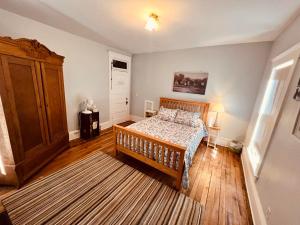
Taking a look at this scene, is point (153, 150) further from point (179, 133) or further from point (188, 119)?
point (188, 119)

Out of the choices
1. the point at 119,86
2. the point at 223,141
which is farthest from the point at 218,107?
the point at 119,86

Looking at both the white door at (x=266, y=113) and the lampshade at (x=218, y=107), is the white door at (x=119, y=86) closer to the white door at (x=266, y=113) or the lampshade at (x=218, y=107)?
the lampshade at (x=218, y=107)

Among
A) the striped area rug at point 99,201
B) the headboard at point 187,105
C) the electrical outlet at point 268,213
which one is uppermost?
the headboard at point 187,105

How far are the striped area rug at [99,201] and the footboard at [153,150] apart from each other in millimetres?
271

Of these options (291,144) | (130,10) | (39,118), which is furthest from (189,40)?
(39,118)

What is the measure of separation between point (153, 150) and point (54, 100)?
80.6 inches

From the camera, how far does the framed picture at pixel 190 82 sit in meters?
3.27

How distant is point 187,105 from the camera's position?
349cm

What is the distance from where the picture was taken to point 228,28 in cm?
204

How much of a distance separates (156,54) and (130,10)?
7.51ft

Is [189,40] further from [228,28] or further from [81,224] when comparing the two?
[81,224]

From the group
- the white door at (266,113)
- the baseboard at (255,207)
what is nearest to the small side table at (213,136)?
the white door at (266,113)

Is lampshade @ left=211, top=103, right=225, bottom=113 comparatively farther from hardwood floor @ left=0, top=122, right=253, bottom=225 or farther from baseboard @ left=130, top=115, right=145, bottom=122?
baseboard @ left=130, top=115, right=145, bottom=122

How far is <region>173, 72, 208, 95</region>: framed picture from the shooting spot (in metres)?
3.27
